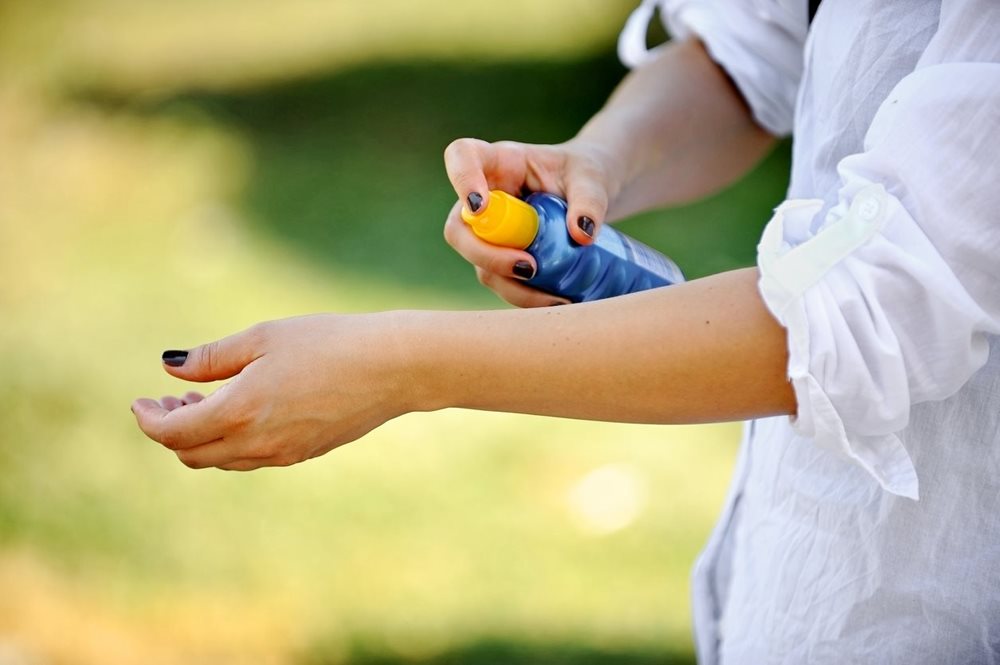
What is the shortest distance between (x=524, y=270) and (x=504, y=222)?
54 millimetres

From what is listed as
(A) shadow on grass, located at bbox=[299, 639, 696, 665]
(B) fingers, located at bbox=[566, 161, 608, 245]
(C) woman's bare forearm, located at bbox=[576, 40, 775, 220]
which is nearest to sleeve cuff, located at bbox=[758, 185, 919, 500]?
(B) fingers, located at bbox=[566, 161, 608, 245]

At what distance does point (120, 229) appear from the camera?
374cm

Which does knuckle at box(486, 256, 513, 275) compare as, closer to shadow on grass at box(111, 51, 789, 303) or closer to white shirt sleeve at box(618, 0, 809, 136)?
white shirt sleeve at box(618, 0, 809, 136)

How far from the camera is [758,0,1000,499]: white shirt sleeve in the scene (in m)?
0.76

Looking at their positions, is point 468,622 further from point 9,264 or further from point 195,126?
point 195,126

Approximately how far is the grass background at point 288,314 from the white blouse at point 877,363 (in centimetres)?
118

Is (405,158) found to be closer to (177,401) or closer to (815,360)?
(177,401)

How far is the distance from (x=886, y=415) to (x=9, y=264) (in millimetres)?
3310

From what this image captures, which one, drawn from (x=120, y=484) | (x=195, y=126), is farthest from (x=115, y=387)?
(x=195, y=126)

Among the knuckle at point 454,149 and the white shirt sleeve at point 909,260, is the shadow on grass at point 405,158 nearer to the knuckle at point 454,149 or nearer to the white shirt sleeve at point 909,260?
the knuckle at point 454,149

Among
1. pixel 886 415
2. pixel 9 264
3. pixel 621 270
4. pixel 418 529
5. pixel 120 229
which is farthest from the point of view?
pixel 120 229

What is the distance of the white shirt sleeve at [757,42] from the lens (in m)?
1.22

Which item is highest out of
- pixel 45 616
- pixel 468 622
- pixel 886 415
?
pixel 886 415

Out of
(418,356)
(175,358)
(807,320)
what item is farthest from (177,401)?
(807,320)
